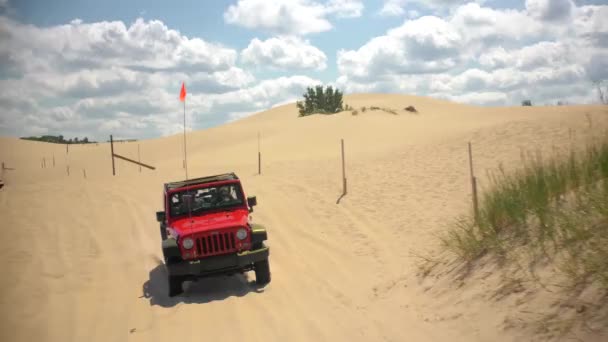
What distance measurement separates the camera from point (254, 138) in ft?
132

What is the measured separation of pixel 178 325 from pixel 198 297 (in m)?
1.24

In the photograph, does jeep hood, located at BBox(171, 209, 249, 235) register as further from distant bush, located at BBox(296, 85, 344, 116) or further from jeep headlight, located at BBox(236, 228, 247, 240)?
distant bush, located at BBox(296, 85, 344, 116)

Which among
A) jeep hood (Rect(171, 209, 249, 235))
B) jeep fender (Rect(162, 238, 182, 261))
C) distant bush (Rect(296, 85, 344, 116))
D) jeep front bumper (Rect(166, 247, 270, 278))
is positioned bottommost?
jeep front bumper (Rect(166, 247, 270, 278))

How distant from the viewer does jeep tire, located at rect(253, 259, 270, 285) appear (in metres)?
8.28

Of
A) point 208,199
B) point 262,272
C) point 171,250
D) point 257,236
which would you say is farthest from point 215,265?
point 208,199

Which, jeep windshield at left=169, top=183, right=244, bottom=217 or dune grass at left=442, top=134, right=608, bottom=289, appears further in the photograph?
jeep windshield at left=169, top=183, right=244, bottom=217

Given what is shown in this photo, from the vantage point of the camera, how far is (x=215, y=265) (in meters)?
7.70

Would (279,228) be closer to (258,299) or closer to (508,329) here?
(258,299)

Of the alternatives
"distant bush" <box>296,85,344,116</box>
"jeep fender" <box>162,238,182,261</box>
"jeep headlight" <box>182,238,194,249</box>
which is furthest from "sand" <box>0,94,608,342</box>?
"distant bush" <box>296,85,344,116</box>

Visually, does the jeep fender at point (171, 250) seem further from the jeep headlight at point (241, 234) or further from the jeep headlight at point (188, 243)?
the jeep headlight at point (241, 234)

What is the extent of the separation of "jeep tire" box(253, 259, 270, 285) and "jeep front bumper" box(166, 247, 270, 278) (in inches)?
13.9

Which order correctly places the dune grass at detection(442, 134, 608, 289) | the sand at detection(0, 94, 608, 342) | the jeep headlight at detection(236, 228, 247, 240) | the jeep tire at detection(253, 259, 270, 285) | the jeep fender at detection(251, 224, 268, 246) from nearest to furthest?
the dune grass at detection(442, 134, 608, 289)
the sand at detection(0, 94, 608, 342)
the jeep headlight at detection(236, 228, 247, 240)
the jeep fender at detection(251, 224, 268, 246)
the jeep tire at detection(253, 259, 270, 285)

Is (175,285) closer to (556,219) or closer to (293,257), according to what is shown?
(293,257)

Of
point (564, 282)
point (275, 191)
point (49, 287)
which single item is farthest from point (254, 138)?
point (564, 282)
